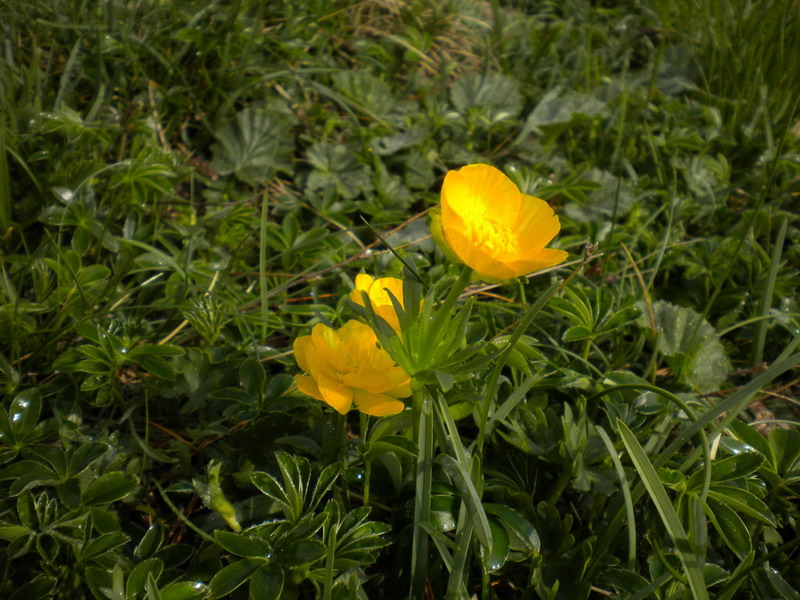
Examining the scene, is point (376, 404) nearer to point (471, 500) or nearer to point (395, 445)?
point (395, 445)

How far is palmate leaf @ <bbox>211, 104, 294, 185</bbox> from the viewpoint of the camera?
7.41ft

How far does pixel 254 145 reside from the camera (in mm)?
2291

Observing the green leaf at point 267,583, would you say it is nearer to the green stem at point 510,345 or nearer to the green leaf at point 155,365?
the green stem at point 510,345

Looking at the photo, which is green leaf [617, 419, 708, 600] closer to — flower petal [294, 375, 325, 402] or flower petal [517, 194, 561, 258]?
flower petal [517, 194, 561, 258]

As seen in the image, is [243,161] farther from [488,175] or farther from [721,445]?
[721,445]

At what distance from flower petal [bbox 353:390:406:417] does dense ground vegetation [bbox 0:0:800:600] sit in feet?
0.24

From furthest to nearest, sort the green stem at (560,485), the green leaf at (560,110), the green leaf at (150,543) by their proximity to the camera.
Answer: the green leaf at (560,110) < the green stem at (560,485) < the green leaf at (150,543)

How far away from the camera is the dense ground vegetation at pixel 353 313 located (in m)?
1.21

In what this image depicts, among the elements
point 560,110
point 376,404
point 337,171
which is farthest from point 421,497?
point 560,110

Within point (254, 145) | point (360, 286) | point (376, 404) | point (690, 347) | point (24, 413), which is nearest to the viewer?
point (376, 404)

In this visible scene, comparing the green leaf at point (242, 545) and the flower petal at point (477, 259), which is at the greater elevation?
the flower petal at point (477, 259)

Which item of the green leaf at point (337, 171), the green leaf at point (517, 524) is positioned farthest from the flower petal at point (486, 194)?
the green leaf at point (337, 171)

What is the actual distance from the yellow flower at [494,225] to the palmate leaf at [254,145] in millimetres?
1255

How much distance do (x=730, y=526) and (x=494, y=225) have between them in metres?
0.74
